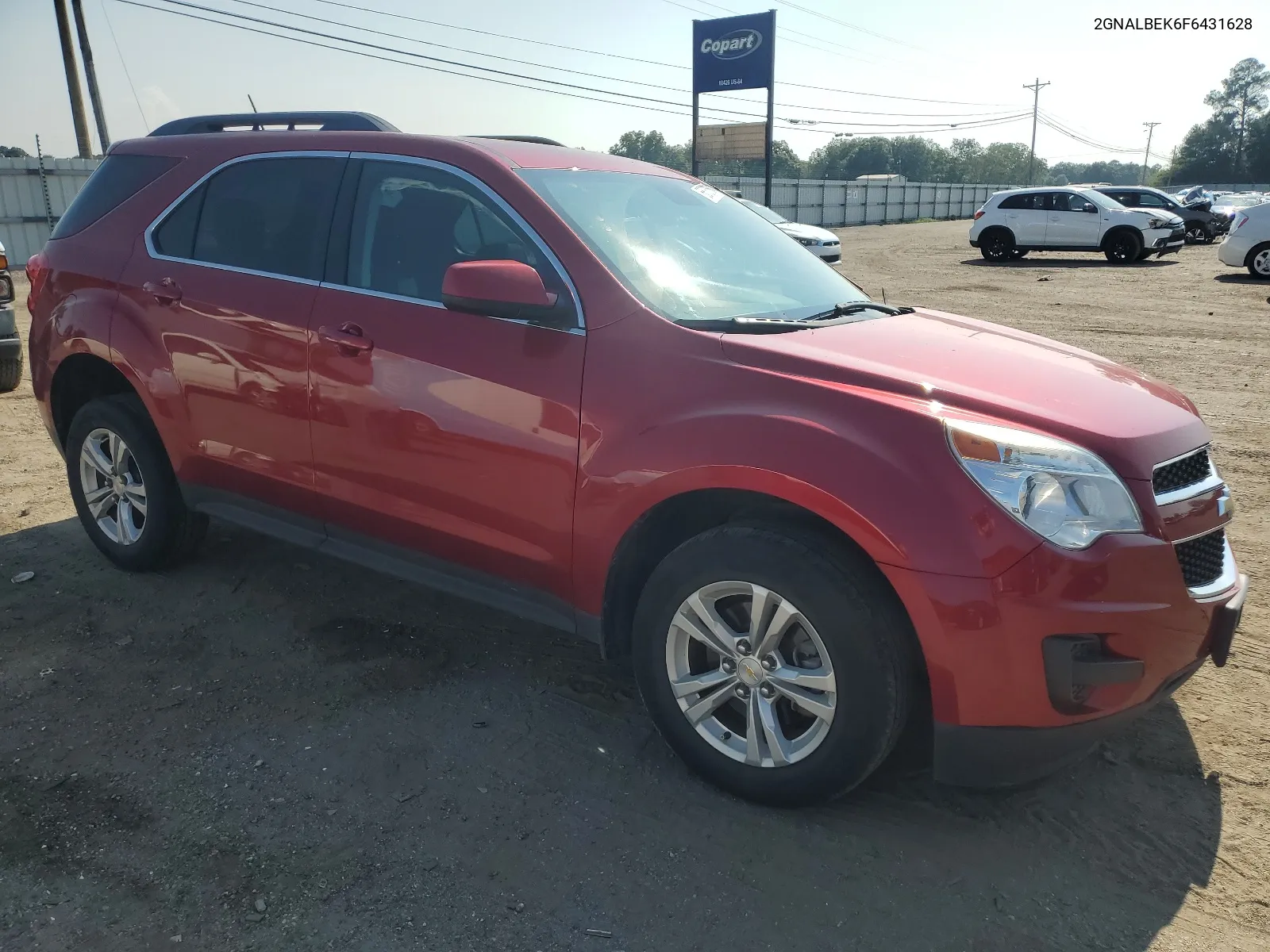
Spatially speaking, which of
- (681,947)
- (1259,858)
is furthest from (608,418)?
(1259,858)

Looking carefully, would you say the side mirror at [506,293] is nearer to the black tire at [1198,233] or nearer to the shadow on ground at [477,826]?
the shadow on ground at [477,826]

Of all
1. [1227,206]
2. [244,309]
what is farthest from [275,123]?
[1227,206]

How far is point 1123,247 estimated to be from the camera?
22141 millimetres

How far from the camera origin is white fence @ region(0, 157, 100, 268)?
20.1 m

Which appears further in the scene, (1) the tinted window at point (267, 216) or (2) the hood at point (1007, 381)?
(1) the tinted window at point (267, 216)

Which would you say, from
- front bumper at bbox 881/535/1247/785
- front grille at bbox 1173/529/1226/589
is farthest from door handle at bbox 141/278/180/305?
front grille at bbox 1173/529/1226/589

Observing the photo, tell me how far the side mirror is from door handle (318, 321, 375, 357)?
0.50m

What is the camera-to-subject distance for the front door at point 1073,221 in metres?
22.3

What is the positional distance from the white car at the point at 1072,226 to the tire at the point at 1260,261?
447 centimetres

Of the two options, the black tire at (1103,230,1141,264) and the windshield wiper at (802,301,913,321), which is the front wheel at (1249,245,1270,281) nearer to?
the black tire at (1103,230,1141,264)

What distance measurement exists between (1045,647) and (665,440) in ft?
3.74

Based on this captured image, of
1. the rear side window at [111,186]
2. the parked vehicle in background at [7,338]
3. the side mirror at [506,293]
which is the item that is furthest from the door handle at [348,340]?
the parked vehicle in background at [7,338]

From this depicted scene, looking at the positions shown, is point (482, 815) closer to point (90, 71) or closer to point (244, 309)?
point (244, 309)

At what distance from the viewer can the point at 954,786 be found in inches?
113
